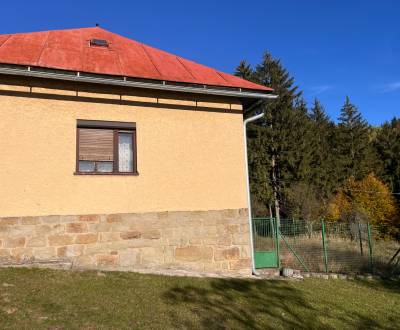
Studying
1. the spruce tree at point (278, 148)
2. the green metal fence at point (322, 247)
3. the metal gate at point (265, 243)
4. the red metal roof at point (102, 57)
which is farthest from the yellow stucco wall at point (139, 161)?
the spruce tree at point (278, 148)

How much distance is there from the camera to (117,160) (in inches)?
306

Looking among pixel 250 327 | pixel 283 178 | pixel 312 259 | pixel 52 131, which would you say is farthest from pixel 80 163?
pixel 283 178

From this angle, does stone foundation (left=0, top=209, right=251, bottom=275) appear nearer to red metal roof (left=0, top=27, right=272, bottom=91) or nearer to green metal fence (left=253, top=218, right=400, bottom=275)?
green metal fence (left=253, top=218, right=400, bottom=275)

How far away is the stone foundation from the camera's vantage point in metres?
6.86

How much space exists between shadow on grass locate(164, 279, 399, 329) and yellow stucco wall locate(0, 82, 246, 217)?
233 centimetres

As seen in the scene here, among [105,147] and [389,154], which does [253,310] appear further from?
[389,154]

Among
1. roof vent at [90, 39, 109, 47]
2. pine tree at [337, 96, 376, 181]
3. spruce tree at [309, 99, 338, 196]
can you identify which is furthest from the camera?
pine tree at [337, 96, 376, 181]

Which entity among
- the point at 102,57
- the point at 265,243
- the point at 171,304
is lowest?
the point at 171,304

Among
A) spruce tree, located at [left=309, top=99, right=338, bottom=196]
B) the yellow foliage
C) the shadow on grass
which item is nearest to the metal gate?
the shadow on grass

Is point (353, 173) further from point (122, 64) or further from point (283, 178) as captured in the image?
point (122, 64)

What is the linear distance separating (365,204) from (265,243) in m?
24.5

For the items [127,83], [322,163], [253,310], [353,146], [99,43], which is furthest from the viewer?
[353,146]

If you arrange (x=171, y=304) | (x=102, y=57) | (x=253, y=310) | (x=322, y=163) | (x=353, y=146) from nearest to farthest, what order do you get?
(x=171, y=304) → (x=253, y=310) → (x=102, y=57) → (x=322, y=163) → (x=353, y=146)

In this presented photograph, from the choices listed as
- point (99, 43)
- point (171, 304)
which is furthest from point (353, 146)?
point (171, 304)
